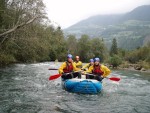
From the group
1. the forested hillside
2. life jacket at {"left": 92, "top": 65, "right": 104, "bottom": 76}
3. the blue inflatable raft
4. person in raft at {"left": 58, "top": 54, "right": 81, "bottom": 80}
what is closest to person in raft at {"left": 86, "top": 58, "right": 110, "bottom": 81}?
life jacket at {"left": 92, "top": 65, "right": 104, "bottom": 76}

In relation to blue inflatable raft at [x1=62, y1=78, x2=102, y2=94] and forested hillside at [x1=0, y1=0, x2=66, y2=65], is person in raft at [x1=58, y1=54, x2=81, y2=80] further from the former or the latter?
forested hillside at [x1=0, y1=0, x2=66, y2=65]

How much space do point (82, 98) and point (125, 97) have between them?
2532mm

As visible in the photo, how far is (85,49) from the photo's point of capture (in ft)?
273

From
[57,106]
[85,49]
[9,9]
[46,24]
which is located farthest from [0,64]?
[85,49]

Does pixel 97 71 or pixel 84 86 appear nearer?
pixel 84 86

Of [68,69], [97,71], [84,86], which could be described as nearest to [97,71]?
[97,71]

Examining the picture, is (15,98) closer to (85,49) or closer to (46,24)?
(46,24)

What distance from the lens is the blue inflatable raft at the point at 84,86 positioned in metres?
12.7

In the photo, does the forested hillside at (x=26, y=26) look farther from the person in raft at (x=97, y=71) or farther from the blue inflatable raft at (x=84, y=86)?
the blue inflatable raft at (x=84, y=86)

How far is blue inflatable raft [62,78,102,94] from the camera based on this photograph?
1269cm

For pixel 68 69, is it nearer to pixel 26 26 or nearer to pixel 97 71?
pixel 97 71

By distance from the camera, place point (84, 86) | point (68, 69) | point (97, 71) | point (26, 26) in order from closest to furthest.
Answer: point (84, 86)
point (97, 71)
point (68, 69)
point (26, 26)

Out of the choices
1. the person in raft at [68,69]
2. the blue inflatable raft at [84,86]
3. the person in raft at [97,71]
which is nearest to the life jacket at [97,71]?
the person in raft at [97,71]

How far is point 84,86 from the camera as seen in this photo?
501 inches
